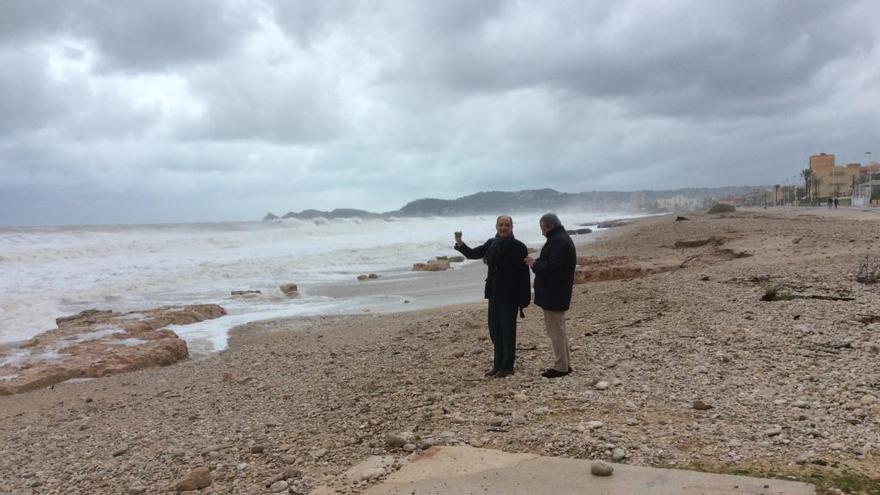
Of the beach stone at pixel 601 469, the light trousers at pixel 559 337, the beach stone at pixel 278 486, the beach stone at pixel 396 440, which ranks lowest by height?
the beach stone at pixel 278 486

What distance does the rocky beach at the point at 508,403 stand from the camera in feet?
13.8

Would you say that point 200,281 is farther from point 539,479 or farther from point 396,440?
point 539,479

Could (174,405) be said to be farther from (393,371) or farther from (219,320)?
(219,320)

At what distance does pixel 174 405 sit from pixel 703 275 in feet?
31.9

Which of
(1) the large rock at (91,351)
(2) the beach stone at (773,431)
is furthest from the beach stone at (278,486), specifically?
(1) the large rock at (91,351)

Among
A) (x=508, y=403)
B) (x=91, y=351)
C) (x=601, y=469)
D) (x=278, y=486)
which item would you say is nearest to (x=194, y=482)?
(x=278, y=486)

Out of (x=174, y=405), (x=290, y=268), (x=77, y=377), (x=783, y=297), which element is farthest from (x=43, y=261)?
(x=783, y=297)

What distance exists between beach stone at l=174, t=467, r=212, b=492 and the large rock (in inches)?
218

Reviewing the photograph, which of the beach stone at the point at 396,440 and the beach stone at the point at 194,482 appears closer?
the beach stone at the point at 194,482

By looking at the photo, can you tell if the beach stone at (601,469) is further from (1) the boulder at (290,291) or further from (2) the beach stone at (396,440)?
(1) the boulder at (290,291)

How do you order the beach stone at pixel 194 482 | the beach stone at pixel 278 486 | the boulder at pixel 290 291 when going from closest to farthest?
the beach stone at pixel 278 486
the beach stone at pixel 194 482
the boulder at pixel 290 291

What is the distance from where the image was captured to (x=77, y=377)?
9.03 metres

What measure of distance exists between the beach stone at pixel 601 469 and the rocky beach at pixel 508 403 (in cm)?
27

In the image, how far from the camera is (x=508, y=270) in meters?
6.27
